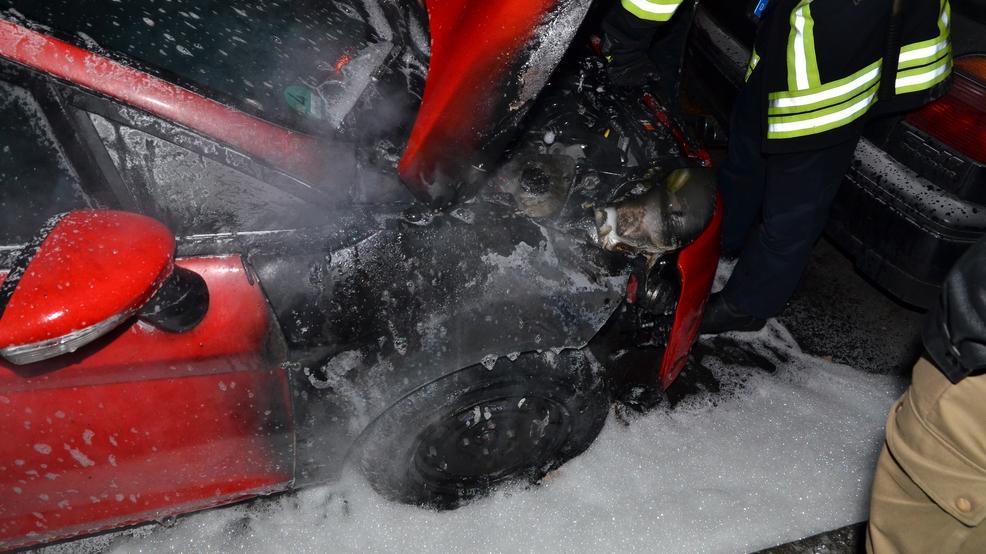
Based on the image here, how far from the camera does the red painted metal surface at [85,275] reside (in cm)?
112

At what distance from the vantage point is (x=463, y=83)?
5.07ft

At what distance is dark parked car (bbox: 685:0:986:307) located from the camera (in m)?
2.17

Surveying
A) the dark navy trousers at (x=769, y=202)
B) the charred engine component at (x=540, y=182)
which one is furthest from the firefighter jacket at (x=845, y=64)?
the charred engine component at (x=540, y=182)

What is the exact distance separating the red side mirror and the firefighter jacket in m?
1.95

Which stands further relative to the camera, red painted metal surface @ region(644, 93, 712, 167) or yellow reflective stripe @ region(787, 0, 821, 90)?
red painted metal surface @ region(644, 93, 712, 167)

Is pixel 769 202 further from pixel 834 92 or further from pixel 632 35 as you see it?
pixel 632 35

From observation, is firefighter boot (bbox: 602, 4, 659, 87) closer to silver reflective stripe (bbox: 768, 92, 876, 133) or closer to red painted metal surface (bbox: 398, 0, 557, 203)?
→ silver reflective stripe (bbox: 768, 92, 876, 133)

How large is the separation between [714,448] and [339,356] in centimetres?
163

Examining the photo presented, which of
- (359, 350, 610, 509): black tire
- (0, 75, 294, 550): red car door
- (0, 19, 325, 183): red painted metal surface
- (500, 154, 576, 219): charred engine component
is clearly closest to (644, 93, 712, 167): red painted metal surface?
(500, 154, 576, 219): charred engine component

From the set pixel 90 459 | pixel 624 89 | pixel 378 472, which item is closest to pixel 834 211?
pixel 624 89

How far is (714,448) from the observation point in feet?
8.35

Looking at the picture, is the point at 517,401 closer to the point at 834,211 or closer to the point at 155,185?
the point at 155,185

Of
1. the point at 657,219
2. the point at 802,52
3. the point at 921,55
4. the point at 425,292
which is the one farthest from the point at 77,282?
the point at 921,55

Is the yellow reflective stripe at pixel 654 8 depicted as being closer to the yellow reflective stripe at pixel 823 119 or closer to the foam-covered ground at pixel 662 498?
the yellow reflective stripe at pixel 823 119
